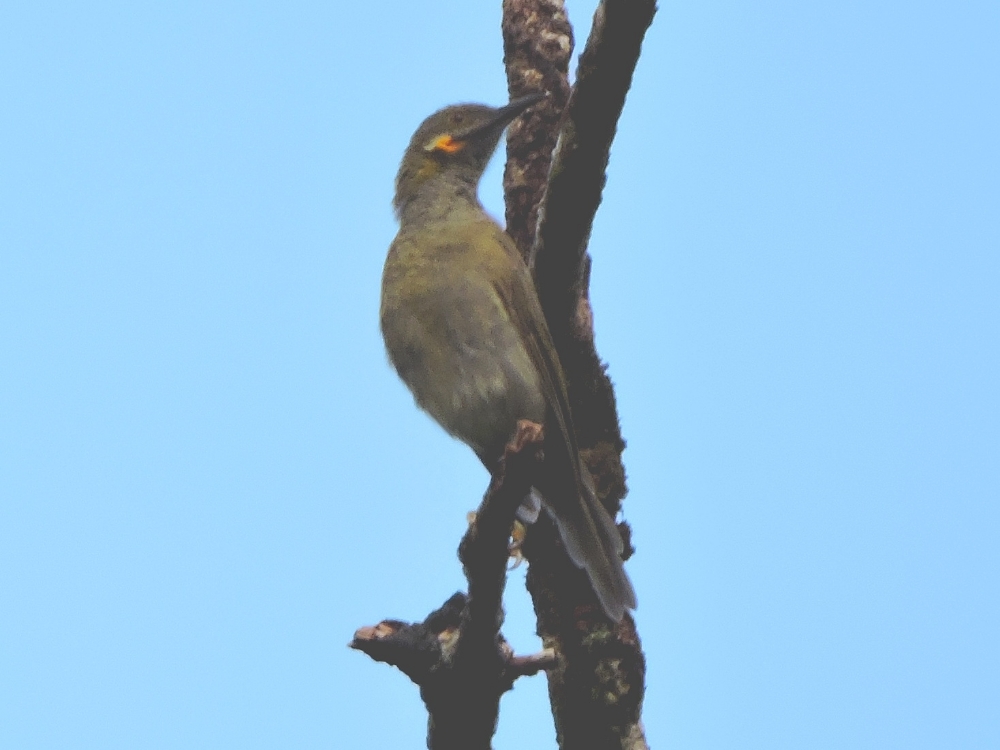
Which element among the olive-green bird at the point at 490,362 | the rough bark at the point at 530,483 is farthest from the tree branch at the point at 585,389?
the olive-green bird at the point at 490,362

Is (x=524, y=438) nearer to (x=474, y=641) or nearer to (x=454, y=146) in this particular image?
(x=474, y=641)

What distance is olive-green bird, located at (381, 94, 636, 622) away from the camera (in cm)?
535

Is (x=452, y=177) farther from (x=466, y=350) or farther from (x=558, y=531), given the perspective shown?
(x=558, y=531)

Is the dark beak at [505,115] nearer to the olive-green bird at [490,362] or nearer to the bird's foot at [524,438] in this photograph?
the olive-green bird at [490,362]

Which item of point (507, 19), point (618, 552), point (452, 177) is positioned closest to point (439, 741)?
point (618, 552)

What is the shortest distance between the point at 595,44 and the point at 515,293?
128 centimetres

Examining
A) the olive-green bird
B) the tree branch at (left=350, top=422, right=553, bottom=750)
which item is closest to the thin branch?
the olive-green bird

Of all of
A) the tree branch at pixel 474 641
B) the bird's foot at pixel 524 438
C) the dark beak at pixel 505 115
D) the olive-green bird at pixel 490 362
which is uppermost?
the dark beak at pixel 505 115

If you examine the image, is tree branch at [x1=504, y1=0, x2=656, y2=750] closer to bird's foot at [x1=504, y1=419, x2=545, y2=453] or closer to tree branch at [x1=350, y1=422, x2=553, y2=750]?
tree branch at [x1=350, y1=422, x2=553, y2=750]

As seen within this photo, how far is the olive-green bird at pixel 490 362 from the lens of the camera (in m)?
5.35

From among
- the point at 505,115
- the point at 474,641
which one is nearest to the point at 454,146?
the point at 505,115

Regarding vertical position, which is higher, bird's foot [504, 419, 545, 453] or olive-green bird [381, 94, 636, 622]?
olive-green bird [381, 94, 636, 622]

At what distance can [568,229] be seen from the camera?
5023mm

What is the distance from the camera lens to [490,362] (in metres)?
5.42
